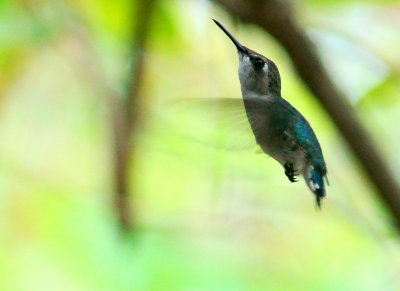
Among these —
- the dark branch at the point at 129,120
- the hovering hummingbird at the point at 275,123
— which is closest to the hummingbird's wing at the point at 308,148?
the hovering hummingbird at the point at 275,123

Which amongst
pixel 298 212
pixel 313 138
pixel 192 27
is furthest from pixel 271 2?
pixel 298 212

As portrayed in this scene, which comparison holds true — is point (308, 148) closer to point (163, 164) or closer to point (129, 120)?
point (129, 120)

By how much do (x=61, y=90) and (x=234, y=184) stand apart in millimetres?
1149

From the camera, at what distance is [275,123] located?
3.55 ft

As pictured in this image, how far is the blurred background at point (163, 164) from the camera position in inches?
66.6

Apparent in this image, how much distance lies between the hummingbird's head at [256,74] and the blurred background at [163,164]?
5.0 inches

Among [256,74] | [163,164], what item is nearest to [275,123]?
[256,74]

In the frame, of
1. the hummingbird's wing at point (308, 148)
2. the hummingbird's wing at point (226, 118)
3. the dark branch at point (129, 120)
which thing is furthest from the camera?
the dark branch at point (129, 120)

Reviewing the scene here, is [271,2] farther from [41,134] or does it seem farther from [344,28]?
[41,134]

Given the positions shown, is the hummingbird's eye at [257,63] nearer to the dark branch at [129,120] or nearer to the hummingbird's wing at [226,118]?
the hummingbird's wing at [226,118]

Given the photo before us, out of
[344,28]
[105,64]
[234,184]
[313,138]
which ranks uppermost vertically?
[313,138]

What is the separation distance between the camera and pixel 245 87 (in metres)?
1.01

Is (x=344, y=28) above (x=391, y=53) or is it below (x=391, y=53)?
above

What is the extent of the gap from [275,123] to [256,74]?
2.9 inches
